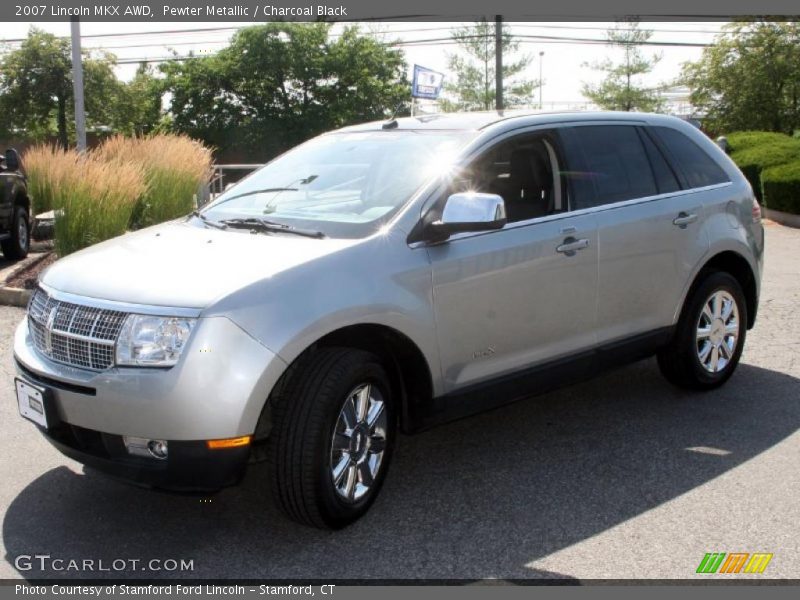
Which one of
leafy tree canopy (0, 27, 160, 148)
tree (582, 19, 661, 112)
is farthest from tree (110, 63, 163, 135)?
tree (582, 19, 661, 112)

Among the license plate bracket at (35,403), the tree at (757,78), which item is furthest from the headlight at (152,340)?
the tree at (757,78)

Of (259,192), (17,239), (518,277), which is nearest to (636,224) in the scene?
(518,277)

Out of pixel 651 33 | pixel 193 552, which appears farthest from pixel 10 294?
pixel 651 33

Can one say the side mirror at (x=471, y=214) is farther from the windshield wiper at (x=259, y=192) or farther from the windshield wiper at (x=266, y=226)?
the windshield wiper at (x=259, y=192)

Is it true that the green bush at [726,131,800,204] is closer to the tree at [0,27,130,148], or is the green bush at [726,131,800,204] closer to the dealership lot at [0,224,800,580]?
the dealership lot at [0,224,800,580]

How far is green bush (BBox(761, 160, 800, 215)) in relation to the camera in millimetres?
16250

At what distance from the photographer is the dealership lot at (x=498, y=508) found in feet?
11.6

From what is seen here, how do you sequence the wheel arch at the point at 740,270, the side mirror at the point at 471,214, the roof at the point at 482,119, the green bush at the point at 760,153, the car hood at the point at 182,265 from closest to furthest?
the car hood at the point at 182,265 → the side mirror at the point at 471,214 → the roof at the point at 482,119 → the wheel arch at the point at 740,270 → the green bush at the point at 760,153

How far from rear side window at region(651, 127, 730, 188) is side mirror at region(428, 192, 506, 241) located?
2072 millimetres

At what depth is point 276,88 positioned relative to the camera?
4728 cm

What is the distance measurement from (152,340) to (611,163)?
117 inches

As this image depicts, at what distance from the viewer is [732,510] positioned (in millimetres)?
3996

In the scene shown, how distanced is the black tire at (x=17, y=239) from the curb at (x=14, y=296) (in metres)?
2.29

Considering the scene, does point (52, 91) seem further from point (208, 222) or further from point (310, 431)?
point (310, 431)
